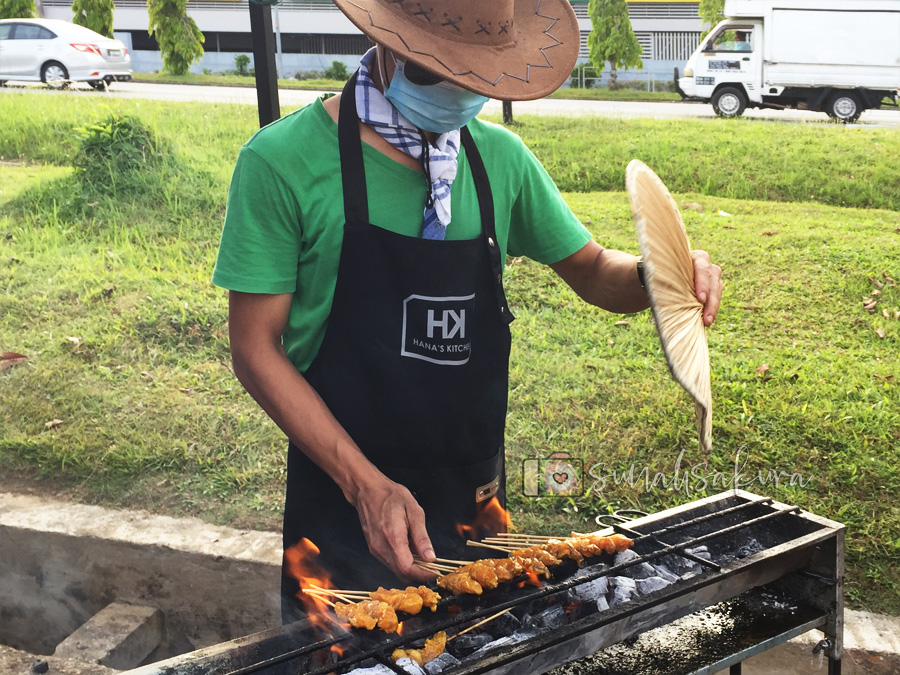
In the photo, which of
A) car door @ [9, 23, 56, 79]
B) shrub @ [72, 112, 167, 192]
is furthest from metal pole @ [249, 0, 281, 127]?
shrub @ [72, 112, 167, 192]

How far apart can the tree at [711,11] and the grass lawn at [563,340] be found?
1077 mm

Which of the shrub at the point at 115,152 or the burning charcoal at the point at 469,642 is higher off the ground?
the shrub at the point at 115,152

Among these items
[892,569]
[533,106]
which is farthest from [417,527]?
[533,106]

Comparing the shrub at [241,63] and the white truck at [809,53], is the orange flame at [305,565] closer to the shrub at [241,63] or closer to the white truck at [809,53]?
the white truck at [809,53]

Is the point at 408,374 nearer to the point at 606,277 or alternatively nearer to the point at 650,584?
the point at 606,277

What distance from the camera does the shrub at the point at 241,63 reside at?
6116 mm

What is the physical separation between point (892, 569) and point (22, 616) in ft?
12.9

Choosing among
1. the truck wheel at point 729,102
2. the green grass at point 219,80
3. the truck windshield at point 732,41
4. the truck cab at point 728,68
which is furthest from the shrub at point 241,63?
the truck wheel at point 729,102

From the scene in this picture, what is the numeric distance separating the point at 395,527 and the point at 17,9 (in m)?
4.68

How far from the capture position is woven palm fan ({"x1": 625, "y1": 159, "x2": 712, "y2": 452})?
1734 millimetres

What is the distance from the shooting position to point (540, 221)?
2379 mm

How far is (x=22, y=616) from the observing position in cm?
391

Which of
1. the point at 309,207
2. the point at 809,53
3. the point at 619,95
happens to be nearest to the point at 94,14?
the point at 619,95

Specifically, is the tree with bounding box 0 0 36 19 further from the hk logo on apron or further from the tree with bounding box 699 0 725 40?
the hk logo on apron
